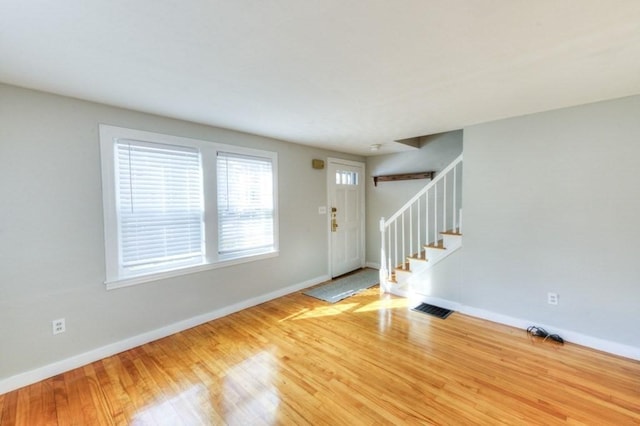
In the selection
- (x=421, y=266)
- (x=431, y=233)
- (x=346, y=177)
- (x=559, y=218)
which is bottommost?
(x=421, y=266)

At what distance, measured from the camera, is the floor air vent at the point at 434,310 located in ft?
10.7

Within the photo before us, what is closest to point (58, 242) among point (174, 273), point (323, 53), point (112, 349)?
point (174, 273)

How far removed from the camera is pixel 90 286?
2367 millimetres

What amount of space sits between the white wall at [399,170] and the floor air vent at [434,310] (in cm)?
186

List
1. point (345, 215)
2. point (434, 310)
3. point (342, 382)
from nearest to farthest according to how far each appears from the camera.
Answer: point (342, 382) → point (434, 310) → point (345, 215)

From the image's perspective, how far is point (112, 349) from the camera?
8.13 ft

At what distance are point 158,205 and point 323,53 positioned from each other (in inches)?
87.0

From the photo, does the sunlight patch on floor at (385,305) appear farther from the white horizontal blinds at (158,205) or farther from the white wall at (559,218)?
the white horizontal blinds at (158,205)

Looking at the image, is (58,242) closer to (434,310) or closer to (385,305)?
(385,305)

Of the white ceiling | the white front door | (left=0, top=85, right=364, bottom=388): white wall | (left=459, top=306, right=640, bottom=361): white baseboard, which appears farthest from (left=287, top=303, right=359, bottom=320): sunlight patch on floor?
the white ceiling

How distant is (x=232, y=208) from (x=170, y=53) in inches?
78.8

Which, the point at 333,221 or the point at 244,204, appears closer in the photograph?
the point at 244,204

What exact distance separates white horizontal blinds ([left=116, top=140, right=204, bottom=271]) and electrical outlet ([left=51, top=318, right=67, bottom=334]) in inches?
23.1

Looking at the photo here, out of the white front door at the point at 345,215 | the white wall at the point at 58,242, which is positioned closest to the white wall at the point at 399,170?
the white front door at the point at 345,215
